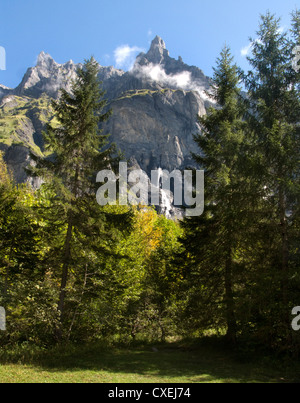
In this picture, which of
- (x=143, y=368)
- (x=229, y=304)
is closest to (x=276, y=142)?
(x=229, y=304)

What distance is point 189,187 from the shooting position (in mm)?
15195

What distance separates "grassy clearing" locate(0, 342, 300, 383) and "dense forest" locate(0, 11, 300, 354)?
921 millimetres

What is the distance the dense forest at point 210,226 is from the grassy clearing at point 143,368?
3.02 feet

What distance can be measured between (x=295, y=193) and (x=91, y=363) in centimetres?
999

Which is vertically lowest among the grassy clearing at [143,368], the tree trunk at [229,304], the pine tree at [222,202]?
the grassy clearing at [143,368]

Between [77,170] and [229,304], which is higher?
[77,170]

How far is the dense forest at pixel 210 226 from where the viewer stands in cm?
1062

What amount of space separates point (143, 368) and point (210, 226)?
681cm

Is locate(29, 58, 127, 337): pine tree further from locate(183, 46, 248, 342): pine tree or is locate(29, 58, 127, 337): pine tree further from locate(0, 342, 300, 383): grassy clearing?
locate(183, 46, 248, 342): pine tree

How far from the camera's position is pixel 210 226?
13.4 meters
